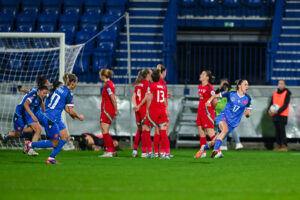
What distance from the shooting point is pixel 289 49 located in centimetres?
2169

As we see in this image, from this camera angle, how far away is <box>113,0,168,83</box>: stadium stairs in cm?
2050

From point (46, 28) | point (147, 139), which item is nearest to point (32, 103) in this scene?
point (147, 139)

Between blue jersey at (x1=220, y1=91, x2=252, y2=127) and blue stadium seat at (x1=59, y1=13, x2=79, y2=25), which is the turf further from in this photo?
blue stadium seat at (x1=59, y1=13, x2=79, y2=25)

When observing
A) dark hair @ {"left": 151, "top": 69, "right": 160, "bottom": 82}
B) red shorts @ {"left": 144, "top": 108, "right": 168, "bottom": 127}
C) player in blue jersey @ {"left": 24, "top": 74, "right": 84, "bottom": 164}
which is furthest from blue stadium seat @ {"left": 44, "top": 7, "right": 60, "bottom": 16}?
player in blue jersey @ {"left": 24, "top": 74, "right": 84, "bottom": 164}

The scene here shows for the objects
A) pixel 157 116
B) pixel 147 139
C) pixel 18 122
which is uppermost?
pixel 157 116

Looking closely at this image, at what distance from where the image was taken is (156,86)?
12383mm

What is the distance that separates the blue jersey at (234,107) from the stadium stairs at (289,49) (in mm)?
7271

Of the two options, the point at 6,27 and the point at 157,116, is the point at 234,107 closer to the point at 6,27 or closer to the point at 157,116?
the point at 157,116

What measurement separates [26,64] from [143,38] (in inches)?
181

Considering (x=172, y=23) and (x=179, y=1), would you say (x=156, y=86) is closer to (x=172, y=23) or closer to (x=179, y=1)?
(x=172, y=23)

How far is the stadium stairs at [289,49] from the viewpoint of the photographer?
67.6ft

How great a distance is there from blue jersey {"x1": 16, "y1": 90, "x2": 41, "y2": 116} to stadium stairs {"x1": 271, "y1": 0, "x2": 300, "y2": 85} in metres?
8.99

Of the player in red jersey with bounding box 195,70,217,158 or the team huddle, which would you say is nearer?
the team huddle

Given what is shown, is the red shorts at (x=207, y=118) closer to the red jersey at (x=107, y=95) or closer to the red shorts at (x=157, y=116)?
the red shorts at (x=157, y=116)
